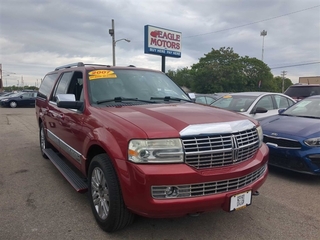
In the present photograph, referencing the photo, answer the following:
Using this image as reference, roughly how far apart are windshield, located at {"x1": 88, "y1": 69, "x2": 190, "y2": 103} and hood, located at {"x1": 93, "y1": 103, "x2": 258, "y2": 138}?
1.33 ft

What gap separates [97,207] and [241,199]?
1.58m

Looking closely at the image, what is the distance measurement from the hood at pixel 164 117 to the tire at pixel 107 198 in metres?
0.53

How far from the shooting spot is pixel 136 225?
3.13 m

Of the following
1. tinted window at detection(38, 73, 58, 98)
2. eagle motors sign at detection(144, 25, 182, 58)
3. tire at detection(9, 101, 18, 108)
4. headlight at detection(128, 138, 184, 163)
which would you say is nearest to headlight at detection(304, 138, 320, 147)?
headlight at detection(128, 138, 184, 163)

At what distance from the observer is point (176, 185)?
2.46m

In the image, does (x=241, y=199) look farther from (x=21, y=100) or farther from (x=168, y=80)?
(x=21, y=100)

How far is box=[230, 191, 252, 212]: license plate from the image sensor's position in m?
2.68

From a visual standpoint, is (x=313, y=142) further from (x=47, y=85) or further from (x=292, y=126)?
(x=47, y=85)

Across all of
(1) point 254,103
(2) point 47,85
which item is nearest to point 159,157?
(2) point 47,85

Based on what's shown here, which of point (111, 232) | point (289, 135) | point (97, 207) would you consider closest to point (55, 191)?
point (97, 207)

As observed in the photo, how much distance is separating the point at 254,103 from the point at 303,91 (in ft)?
22.1

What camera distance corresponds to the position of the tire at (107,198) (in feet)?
8.91

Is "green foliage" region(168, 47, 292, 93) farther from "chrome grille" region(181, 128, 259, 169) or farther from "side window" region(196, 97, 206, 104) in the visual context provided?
"chrome grille" region(181, 128, 259, 169)

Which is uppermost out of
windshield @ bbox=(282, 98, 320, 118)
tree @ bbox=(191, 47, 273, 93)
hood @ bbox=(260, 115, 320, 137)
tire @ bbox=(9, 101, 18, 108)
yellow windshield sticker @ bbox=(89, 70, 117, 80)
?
tree @ bbox=(191, 47, 273, 93)
